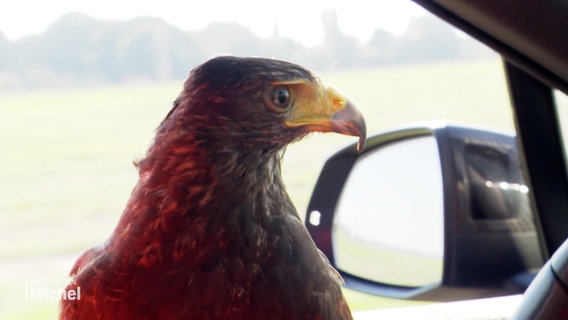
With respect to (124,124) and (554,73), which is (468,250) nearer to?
(554,73)

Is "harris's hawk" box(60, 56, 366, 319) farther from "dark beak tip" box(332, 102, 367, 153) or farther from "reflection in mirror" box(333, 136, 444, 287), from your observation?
"reflection in mirror" box(333, 136, 444, 287)

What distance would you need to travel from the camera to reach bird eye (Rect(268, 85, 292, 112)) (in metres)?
1.22

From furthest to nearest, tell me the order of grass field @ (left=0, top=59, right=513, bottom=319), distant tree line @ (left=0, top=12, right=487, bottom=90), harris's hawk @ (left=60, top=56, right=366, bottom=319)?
Result: 1. grass field @ (left=0, top=59, right=513, bottom=319)
2. distant tree line @ (left=0, top=12, right=487, bottom=90)
3. harris's hawk @ (left=60, top=56, right=366, bottom=319)

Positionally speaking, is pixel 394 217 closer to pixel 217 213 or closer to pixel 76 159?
pixel 76 159

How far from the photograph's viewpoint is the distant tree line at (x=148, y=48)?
186 cm

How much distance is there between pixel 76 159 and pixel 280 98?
3.72ft

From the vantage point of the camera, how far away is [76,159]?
221 cm

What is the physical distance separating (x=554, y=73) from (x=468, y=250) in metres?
0.79

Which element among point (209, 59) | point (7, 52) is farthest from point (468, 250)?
point (7, 52)

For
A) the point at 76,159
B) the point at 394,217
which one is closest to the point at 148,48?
the point at 76,159

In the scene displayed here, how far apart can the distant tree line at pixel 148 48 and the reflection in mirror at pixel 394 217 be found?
263mm

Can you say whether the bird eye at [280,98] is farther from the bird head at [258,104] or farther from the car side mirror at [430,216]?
the car side mirror at [430,216]

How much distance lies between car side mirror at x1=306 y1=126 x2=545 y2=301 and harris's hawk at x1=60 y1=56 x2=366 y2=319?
0.74 metres

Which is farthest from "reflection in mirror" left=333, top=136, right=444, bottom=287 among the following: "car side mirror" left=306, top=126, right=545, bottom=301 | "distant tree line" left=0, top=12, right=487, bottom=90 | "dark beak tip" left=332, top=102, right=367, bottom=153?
"dark beak tip" left=332, top=102, right=367, bottom=153
